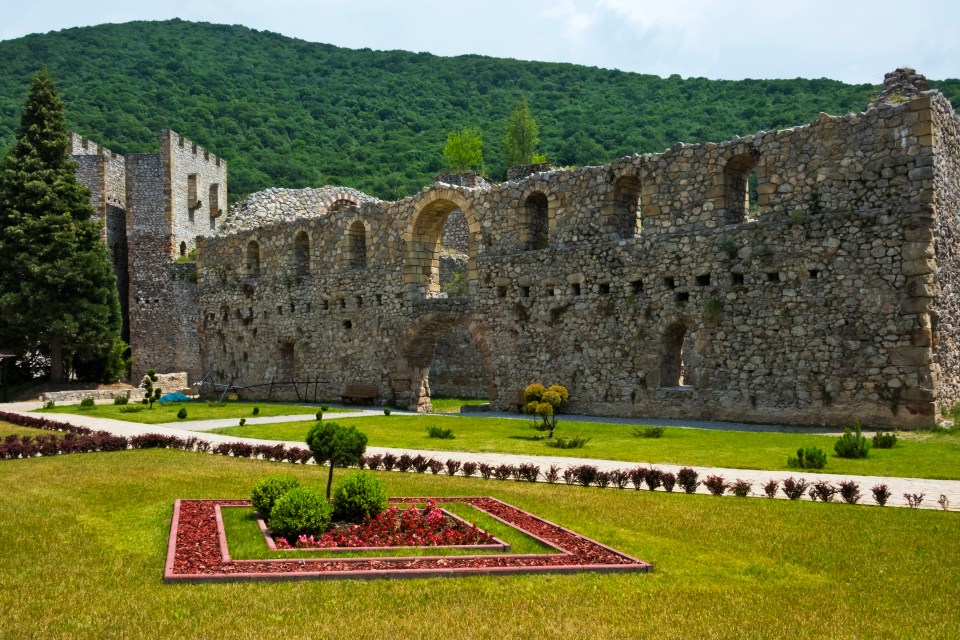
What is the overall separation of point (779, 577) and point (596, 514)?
3.03m

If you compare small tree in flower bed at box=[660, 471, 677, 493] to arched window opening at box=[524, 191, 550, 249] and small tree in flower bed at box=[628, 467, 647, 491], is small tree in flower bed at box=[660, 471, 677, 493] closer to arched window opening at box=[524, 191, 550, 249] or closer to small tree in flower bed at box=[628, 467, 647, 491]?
small tree in flower bed at box=[628, 467, 647, 491]

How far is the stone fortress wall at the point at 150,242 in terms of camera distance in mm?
51062

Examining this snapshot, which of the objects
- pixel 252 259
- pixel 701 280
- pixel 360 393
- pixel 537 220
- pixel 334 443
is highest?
pixel 537 220

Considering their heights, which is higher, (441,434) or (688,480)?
(688,480)

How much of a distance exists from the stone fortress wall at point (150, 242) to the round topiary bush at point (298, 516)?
43.6m

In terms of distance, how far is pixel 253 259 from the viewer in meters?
36.0

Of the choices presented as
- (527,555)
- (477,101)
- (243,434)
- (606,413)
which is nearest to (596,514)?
(527,555)

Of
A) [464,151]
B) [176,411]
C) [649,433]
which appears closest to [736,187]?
[649,433]

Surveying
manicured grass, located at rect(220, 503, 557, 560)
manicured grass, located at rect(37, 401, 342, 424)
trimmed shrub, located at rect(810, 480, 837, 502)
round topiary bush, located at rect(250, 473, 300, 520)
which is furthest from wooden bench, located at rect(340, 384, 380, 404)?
trimmed shrub, located at rect(810, 480, 837, 502)

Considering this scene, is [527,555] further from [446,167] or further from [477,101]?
[477,101]

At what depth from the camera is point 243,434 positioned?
20.2m

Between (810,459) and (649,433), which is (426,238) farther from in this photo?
(810,459)

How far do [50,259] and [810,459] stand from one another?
38191mm

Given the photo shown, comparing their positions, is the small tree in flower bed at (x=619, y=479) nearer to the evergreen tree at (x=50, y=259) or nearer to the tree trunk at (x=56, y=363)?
the evergreen tree at (x=50, y=259)
